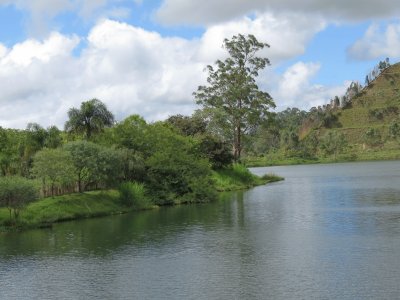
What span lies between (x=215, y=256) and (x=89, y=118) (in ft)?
130

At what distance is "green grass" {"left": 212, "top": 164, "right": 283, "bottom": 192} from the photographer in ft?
273

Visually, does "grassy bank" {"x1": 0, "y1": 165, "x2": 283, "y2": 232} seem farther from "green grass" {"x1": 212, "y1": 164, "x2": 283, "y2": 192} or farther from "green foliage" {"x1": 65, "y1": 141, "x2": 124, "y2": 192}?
"green grass" {"x1": 212, "y1": 164, "x2": 283, "y2": 192}

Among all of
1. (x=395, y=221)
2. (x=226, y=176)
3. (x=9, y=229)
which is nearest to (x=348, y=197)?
(x=395, y=221)

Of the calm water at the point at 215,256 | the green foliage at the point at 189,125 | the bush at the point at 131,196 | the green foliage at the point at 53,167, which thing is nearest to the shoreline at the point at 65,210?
the bush at the point at 131,196

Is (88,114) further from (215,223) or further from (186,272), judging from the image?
(186,272)

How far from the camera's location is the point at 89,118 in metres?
66.2

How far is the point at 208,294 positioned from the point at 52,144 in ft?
150

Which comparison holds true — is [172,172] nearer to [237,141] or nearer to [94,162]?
[94,162]

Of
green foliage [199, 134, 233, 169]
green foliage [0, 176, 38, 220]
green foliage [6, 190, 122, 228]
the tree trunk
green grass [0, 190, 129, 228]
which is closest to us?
green foliage [0, 176, 38, 220]

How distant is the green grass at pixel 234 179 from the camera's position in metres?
83.3

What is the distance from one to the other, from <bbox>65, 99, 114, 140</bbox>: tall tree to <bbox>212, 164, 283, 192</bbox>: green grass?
885 inches

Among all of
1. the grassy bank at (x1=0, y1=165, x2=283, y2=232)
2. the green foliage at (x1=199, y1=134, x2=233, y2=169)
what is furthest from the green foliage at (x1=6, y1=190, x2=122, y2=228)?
the green foliage at (x1=199, y1=134, x2=233, y2=169)

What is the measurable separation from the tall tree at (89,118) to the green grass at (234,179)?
22.5 m

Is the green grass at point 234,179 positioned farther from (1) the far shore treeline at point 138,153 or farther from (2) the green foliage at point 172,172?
(2) the green foliage at point 172,172
